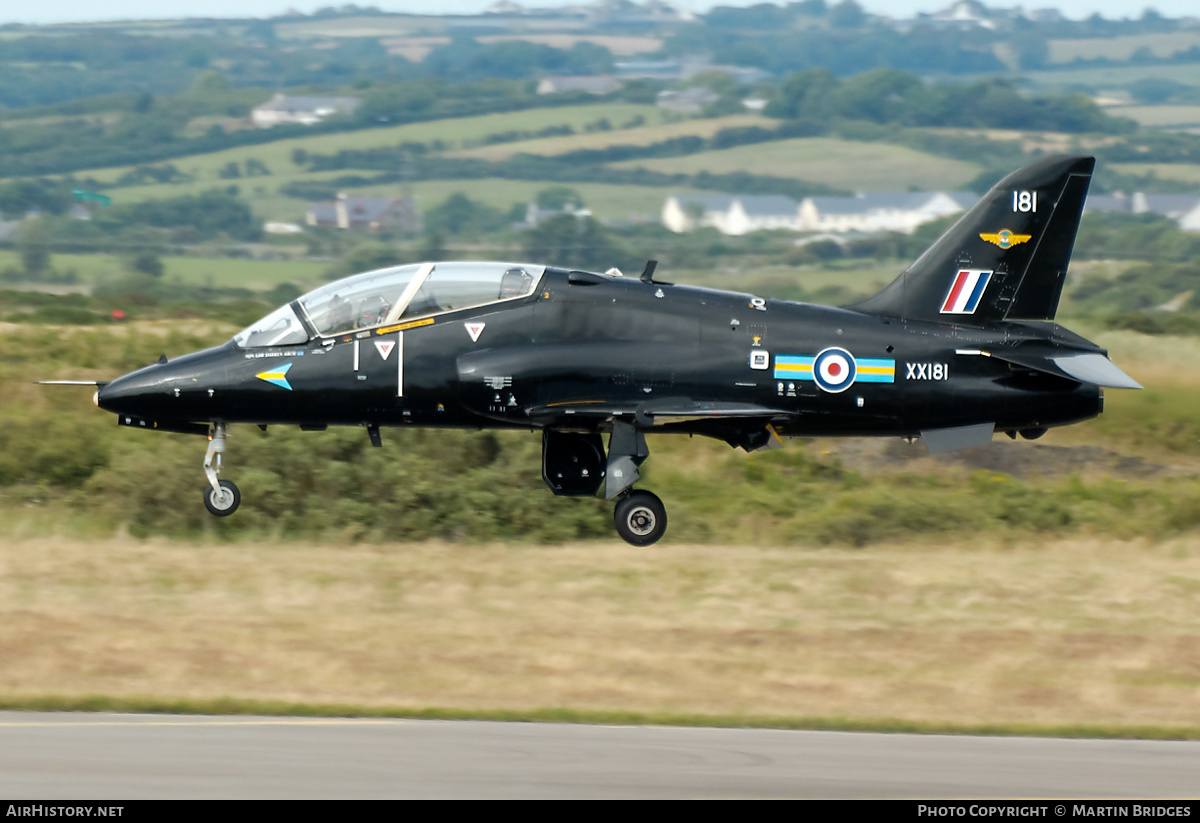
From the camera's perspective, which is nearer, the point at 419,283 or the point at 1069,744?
the point at 1069,744

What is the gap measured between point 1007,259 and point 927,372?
1.94m

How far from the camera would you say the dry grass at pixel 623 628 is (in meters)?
12.5

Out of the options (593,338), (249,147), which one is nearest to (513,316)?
(593,338)

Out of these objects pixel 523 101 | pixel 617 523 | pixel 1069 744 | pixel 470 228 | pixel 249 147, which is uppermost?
pixel 523 101

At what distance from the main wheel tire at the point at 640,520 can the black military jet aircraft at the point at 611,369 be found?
2 cm

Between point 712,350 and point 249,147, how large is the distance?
3462 inches

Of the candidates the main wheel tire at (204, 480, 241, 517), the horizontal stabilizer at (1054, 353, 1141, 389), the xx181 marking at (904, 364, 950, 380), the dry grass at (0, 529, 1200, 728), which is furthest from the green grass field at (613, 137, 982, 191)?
the main wheel tire at (204, 480, 241, 517)

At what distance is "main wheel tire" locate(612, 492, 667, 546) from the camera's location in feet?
51.4

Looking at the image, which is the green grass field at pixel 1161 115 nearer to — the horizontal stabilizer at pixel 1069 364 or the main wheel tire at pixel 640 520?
the horizontal stabilizer at pixel 1069 364

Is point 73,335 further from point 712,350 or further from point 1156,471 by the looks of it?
point 1156,471

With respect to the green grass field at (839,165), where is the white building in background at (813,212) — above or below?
below

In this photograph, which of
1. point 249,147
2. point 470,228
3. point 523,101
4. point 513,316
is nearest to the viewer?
point 513,316

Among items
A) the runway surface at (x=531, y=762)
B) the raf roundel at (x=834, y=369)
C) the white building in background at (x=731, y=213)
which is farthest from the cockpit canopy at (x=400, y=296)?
the white building in background at (x=731, y=213)

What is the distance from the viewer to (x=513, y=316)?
50.9 ft
